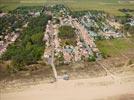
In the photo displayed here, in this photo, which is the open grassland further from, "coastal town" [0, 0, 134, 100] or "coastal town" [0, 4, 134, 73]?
"coastal town" [0, 4, 134, 73]

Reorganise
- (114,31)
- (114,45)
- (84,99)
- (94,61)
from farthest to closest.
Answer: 1. (114,31)
2. (114,45)
3. (94,61)
4. (84,99)

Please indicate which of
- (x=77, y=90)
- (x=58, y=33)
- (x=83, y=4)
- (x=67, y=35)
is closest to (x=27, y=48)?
(x=67, y=35)

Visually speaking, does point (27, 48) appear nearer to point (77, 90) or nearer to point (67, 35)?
point (67, 35)

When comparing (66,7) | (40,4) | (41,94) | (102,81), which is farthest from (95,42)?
(40,4)

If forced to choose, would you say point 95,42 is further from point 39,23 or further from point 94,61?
point 39,23

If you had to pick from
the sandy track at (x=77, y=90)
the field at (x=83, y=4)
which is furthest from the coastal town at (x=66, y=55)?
the field at (x=83, y=4)

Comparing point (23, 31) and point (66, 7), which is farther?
point (66, 7)
